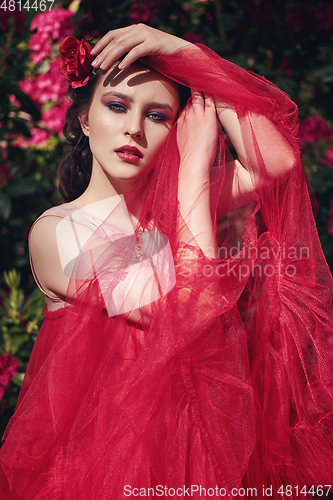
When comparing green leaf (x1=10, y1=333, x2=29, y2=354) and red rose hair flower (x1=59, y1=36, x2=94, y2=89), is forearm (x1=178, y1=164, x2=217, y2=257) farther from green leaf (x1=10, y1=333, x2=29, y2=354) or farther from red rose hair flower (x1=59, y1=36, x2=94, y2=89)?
green leaf (x1=10, y1=333, x2=29, y2=354)

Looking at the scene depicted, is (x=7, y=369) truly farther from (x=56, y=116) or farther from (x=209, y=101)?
(x=56, y=116)

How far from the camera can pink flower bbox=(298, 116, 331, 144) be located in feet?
7.98

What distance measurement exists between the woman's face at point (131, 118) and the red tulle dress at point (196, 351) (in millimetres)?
46

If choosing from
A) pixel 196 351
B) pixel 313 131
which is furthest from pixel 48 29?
pixel 196 351

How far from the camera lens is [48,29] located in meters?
2.13

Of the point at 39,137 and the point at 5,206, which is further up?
the point at 39,137

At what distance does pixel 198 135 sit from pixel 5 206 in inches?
56.3

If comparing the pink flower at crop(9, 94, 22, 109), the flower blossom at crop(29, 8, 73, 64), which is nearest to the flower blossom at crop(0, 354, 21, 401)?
the pink flower at crop(9, 94, 22, 109)

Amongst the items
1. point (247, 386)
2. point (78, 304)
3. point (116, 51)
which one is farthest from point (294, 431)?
point (116, 51)

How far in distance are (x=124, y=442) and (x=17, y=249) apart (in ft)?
6.34

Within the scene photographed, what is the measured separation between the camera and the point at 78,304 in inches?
38.7

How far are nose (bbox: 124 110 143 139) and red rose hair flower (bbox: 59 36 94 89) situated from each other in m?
0.20

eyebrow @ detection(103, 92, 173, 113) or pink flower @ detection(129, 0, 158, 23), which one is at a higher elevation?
pink flower @ detection(129, 0, 158, 23)

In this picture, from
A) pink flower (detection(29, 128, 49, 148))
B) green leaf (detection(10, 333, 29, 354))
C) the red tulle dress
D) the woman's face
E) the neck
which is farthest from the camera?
pink flower (detection(29, 128, 49, 148))
